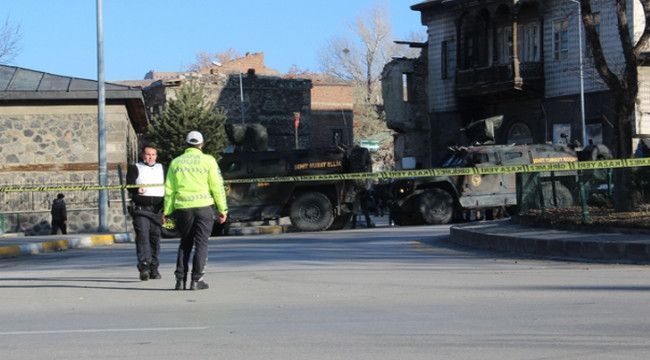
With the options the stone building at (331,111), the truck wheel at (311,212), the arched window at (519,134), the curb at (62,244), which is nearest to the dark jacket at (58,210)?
the curb at (62,244)

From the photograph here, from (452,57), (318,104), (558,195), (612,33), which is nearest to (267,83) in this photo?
(318,104)

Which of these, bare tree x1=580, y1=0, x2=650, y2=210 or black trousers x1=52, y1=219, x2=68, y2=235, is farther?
black trousers x1=52, y1=219, x2=68, y2=235

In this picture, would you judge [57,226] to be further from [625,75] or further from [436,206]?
[625,75]

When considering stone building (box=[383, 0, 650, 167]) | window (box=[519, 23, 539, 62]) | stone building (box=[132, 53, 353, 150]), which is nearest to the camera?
stone building (box=[383, 0, 650, 167])

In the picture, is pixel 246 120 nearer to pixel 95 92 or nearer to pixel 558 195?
pixel 95 92

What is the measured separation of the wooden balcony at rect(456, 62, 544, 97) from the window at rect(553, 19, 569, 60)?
92cm

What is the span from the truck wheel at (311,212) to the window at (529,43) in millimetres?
22894

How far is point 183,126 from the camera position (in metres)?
59.1

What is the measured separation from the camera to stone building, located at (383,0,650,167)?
44.7 m

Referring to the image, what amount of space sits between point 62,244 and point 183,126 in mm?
35037

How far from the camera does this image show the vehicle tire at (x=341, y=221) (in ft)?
96.3

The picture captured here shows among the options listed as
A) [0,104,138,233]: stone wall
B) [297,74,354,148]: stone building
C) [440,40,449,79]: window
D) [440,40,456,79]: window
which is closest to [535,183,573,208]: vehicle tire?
[0,104,138,233]: stone wall

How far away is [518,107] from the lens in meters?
50.1

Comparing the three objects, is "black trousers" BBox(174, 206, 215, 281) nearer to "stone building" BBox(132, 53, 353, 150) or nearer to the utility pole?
the utility pole
